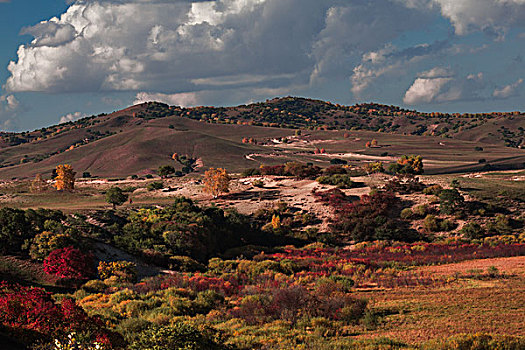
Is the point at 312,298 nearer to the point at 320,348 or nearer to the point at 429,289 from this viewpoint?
the point at 320,348

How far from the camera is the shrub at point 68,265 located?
26205 mm

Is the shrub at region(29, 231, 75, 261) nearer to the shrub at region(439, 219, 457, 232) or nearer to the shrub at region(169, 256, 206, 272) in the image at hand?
the shrub at region(169, 256, 206, 272)

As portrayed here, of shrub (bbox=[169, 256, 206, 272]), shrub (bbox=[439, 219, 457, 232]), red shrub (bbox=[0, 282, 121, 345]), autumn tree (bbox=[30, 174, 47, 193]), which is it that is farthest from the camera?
autumn tree (bbox=[30, 174, 47, 193])

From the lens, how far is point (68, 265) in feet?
86.6

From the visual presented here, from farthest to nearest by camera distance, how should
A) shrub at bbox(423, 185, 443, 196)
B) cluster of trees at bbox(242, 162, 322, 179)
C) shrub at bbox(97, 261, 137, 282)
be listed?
cluster of trees at bbox(242, 162, 322, 179) < shrub at bbox(423, 185, 443, 196) < shrub at bbox(97, 261, 137, 282)

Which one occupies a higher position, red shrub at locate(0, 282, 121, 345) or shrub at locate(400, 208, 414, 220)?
red shrub at locate(0, 282, 121, 345)

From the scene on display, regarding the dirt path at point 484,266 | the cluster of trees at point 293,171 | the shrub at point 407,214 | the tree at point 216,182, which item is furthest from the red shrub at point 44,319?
the cluster of trees at point 293,171

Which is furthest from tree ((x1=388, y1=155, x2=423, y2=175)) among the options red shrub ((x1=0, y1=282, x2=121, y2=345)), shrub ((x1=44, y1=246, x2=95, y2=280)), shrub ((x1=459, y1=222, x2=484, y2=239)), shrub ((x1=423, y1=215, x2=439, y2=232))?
red shrub ((x1=0, y1=282, x2=121, y2=345))

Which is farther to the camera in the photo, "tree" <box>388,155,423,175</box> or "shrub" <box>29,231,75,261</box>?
"tree" <box>388,155,423,175</box>

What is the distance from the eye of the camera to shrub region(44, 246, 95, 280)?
26.2 metres

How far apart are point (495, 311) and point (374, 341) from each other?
266 inches

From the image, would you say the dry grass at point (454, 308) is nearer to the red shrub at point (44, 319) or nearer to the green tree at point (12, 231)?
the red shrub at point (44, 319)

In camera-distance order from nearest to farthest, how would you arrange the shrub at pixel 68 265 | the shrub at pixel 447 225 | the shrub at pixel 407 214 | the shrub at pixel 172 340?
the shrub at pixel 172 340 < the shrub at pixel 68 265 < the shrub at pixel 447 225 < the shrub at pixel 407 214

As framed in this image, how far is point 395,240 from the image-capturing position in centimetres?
4822
